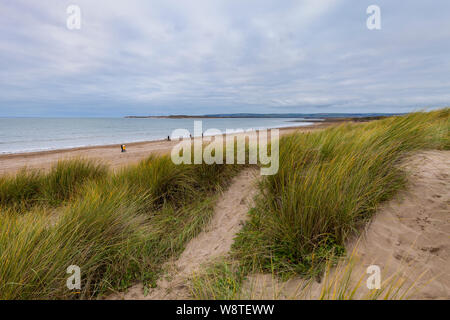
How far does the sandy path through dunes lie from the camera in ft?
8.03

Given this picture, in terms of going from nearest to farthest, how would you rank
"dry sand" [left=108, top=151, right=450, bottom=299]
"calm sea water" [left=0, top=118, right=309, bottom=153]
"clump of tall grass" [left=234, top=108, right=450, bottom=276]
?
"dry sand" [left=108, top=151, right=450, bottom=299] → "clump of tall grass" [left=234, top=108, right=450, bottom=276] → "calm sea water" [left=0, top=118, right=309, bottom=153]

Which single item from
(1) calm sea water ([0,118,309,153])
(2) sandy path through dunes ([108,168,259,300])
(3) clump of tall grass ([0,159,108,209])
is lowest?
(2) sandy path through dunes ([108,168,259,300])

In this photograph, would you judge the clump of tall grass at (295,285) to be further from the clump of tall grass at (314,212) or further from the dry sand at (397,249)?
the clump of tall grass at (314,212)

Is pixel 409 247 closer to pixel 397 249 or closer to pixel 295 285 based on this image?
pixel 397 249

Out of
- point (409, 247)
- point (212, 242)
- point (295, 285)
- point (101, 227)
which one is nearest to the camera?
point (295, 285)

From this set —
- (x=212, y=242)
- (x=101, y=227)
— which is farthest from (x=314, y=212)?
(x=101, y=227)

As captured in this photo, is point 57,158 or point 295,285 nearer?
point 295,285

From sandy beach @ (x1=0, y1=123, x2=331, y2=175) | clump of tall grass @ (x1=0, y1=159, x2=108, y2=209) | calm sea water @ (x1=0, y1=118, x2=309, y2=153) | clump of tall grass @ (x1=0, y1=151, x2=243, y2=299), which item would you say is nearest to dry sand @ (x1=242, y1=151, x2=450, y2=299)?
clump of tall grass @ (x1=0, y1=151, x2=243, y2=299)

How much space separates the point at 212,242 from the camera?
11.0ft

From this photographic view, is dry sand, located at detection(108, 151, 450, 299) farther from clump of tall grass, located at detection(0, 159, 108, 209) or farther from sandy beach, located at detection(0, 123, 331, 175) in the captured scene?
sandy beach, located at detection(0, 123, 331, 175)

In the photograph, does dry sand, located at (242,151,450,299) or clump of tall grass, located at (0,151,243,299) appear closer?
dry sand, located at (242,151,450,299)
